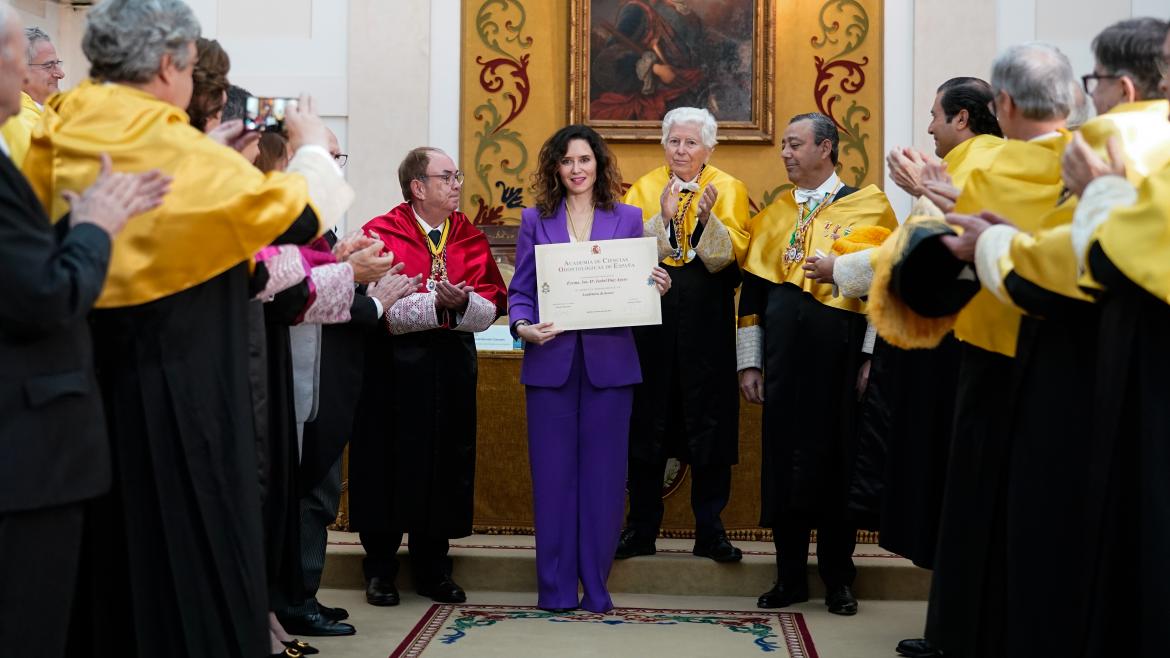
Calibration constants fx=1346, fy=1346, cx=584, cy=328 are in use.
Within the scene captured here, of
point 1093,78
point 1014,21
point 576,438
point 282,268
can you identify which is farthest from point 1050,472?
point 1014,21

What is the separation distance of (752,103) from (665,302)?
194 centimetres

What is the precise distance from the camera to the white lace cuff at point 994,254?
3219mm

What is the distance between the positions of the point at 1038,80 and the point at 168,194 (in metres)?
2.22

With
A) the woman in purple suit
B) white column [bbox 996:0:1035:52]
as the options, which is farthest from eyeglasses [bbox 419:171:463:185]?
white column [bbox 996:0:1035:52]

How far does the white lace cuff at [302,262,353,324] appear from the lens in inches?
155

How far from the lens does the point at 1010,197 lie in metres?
3.55

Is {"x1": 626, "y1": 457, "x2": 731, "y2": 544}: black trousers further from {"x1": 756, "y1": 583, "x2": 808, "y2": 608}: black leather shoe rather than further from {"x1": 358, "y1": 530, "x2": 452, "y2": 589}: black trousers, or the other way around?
{"x1": 358, "y1": 530, "x2": 452, "y2": 589}: black trousers

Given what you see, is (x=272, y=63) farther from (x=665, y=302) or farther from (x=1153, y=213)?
(x=1153, y=213)

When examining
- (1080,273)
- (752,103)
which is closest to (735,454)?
(752,103)

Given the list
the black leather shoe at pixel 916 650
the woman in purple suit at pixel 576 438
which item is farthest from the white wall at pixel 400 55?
the black leather shoe at pixel 916 650

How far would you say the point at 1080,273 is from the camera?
2.97 m

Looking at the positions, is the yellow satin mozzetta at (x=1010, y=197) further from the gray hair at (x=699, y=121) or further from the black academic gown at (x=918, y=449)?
the gray hair at (x=699, y=121)

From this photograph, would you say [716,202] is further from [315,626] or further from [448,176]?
[315,626]

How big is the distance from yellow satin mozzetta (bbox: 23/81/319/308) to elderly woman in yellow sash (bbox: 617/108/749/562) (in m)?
2.94
